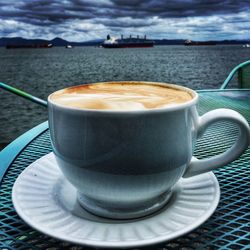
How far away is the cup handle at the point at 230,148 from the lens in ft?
1.38

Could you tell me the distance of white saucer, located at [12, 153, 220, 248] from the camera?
1.15 ft

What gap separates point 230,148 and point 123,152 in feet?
0.51

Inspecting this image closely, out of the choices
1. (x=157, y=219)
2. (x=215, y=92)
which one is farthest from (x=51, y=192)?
(x=215, y=92)

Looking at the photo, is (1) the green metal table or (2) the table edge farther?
(2) the table edge

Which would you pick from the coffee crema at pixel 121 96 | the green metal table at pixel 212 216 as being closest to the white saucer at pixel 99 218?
the green metal table at pixel 212 216

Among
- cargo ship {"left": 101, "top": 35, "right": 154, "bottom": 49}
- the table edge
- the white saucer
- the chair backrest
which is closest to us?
the white saucer

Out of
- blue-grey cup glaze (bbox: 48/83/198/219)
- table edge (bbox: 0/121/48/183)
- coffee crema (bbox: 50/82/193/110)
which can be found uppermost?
coffee crema (bbox: 50/82/193/110)

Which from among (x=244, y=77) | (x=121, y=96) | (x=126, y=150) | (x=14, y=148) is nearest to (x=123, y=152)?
(x=126, y=150)

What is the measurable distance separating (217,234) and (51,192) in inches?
8.6

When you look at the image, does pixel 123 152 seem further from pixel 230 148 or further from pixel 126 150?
pixel 230 148

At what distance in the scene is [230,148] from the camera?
449 millimetres

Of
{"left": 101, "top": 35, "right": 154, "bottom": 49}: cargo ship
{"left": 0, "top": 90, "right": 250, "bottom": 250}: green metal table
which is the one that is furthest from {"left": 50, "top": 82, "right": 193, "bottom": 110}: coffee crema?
{"left": 101, "top": 35, "right": 154, "bottom": 49}: cargo ship

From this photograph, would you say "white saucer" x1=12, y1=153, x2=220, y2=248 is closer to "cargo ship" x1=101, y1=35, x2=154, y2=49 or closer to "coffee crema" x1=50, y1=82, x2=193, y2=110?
"coffee crema" x1=50, y1=82, x2=193, y2=110

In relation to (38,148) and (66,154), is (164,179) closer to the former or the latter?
(66,154)
